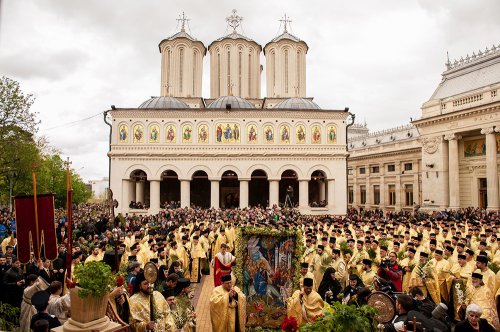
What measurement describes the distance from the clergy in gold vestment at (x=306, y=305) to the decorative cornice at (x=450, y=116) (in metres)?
29.9

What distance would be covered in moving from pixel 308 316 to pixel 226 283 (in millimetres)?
1713

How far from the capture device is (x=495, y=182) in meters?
30.8

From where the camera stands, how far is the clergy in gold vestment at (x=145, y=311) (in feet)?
19.6

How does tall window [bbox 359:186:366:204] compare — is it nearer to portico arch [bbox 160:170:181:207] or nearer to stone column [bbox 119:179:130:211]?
portico arch [bbox 160:170:181:207]

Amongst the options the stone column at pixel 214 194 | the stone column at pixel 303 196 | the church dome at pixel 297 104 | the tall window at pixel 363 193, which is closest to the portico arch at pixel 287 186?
the stone column at pixel 303 196

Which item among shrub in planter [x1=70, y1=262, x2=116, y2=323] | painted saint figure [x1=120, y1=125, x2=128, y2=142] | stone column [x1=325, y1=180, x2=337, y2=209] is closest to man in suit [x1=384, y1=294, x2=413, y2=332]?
shrub in planter [x1=70, y1=262, x2=116, y2=323]

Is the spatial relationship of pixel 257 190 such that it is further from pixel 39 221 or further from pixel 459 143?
pixel 39 221

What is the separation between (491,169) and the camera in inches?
1229

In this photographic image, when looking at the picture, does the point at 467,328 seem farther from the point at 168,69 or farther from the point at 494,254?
the point at 168,69

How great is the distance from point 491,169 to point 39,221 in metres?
34.2

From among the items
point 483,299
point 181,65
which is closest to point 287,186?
point 181,65

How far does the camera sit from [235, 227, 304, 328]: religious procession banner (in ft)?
29.1

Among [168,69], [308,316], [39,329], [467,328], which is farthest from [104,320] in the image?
[168,69]

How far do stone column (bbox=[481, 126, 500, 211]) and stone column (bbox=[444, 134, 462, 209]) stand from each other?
3.33m
